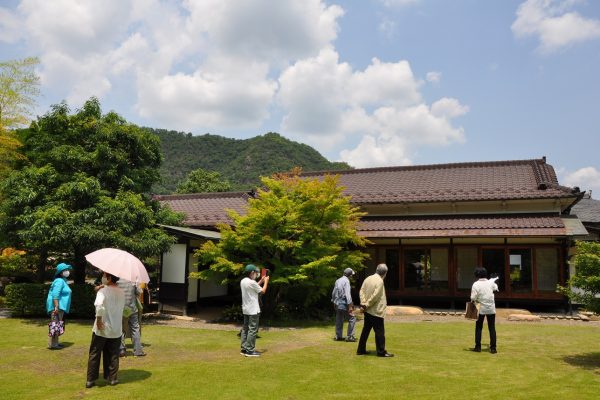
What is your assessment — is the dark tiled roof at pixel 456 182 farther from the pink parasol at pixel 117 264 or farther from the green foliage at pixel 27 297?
the pink parasol at pixel 117 264

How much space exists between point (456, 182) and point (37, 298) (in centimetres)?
1723

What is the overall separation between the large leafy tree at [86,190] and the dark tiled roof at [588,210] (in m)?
25.1

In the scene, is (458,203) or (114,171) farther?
(458,203)

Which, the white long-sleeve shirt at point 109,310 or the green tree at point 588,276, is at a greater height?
the green tree at point 588,276

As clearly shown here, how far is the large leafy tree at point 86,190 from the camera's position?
12234mm

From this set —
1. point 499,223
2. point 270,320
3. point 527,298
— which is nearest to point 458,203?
point 499,223

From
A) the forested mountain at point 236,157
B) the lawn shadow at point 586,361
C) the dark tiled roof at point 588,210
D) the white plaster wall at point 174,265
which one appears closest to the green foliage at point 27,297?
the white plaster wall at point 174,265

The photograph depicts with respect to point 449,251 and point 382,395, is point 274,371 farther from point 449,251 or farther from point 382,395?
point 449,251

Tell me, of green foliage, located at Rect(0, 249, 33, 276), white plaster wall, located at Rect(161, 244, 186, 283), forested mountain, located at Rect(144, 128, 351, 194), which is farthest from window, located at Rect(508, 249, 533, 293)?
forested mountain, located at Rect(144, 128, 351, 194)

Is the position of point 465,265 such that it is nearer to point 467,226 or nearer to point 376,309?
point 467,226

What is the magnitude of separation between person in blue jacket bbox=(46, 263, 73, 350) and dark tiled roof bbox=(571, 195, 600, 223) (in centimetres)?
2763

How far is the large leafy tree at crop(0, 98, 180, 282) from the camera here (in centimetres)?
1223

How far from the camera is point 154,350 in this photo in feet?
31.0

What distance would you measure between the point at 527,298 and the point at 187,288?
12.5m
